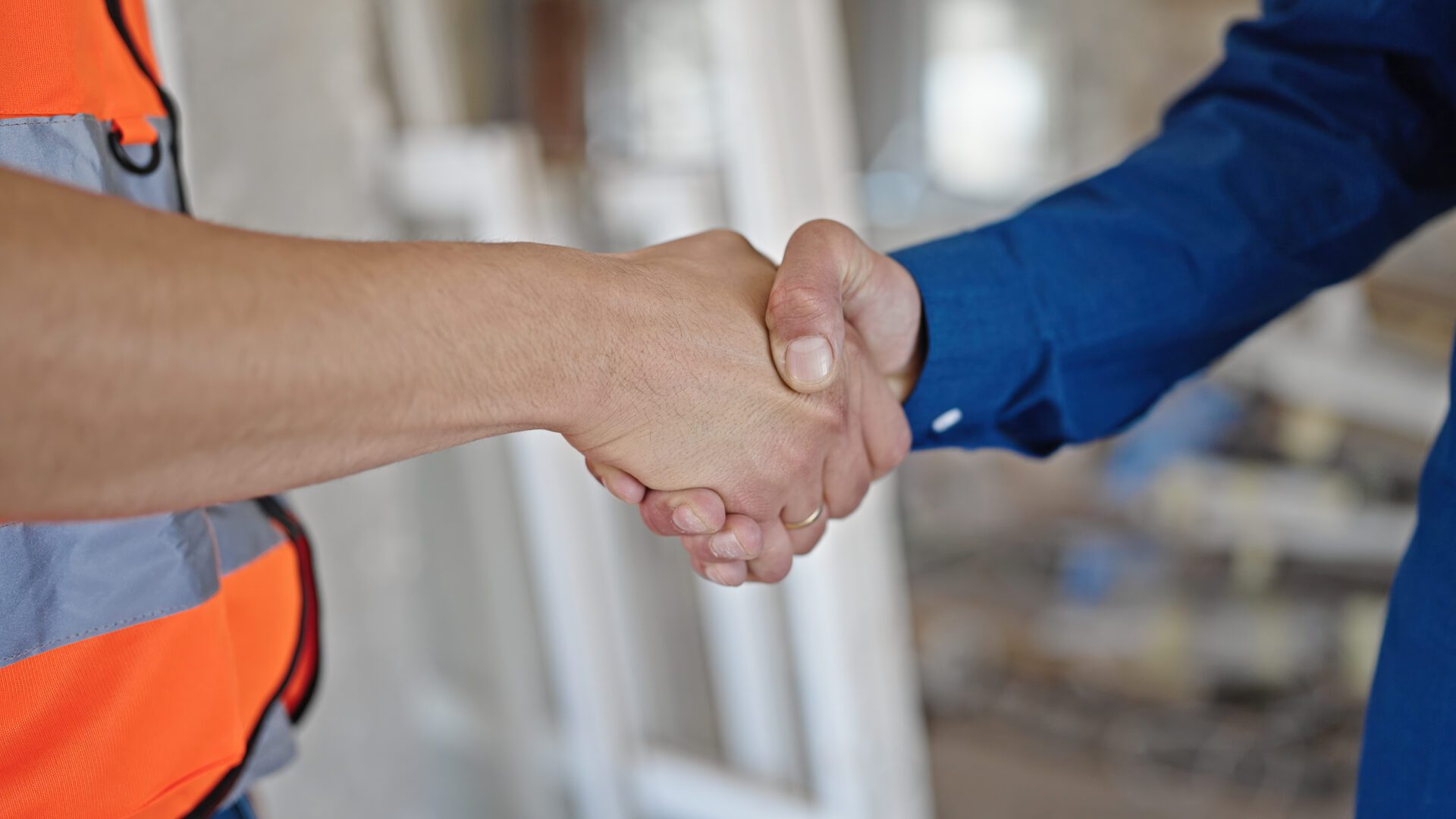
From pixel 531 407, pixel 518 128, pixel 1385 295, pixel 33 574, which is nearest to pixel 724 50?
pixel 518 128

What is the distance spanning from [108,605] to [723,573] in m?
0.42

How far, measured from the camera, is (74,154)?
0.63m

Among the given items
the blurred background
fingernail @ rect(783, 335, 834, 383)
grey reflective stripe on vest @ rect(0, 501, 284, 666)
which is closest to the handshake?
fingernail @ rect(783, 335, 834, 383)

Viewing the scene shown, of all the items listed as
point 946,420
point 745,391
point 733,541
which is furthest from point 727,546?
point 946,420

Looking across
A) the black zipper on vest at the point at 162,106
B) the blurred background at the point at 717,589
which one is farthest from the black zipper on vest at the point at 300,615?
the blurred background at the point at 717,589

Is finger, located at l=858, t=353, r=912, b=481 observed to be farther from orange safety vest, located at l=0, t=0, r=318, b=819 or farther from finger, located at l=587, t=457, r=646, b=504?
orange safety vest, located at l=0, t=0, r=318, b=819

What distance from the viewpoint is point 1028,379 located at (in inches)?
37.5

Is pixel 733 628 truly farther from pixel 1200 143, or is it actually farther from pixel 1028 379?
pixel 1200 143

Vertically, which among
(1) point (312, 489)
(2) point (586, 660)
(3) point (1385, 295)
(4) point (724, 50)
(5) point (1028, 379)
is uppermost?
(4) point (724, 50)

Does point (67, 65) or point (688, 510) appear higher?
point (67, 65)

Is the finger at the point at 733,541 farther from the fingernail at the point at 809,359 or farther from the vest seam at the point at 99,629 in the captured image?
the vest seam at the point at 99,629

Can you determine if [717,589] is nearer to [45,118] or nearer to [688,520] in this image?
[688,520]

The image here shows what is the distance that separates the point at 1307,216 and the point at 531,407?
704 mm

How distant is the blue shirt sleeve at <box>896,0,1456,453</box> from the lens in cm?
92
